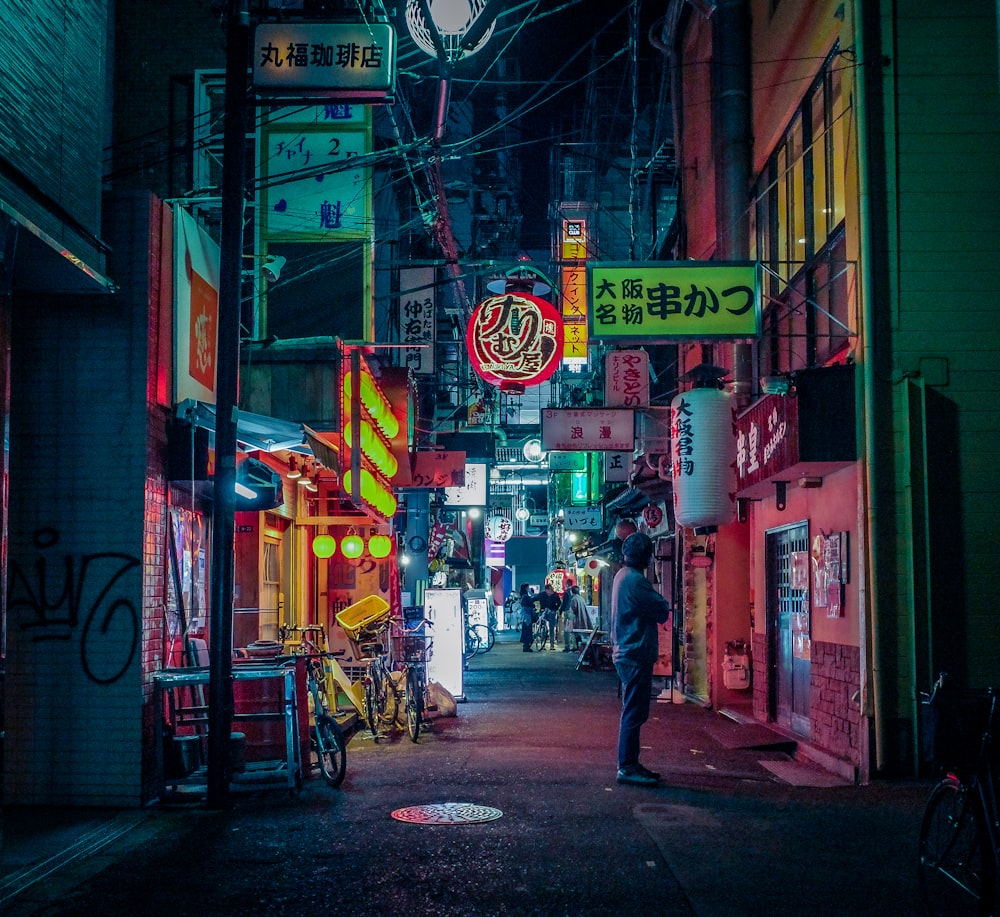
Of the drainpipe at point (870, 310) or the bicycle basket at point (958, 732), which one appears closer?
the bicycle basket at point (958, 732)

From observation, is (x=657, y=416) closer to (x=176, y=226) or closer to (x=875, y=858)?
(x=176, y=226)

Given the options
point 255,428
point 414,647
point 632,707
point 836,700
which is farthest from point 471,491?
point 632,707

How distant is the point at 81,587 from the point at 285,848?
3198mm

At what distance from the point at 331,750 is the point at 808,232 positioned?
8.65m

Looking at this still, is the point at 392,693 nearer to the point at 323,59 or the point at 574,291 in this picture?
the point at 323,59

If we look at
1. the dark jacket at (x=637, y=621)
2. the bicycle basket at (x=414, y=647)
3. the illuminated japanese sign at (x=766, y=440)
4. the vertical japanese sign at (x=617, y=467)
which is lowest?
the bicycle basket at (x=414, y=647)

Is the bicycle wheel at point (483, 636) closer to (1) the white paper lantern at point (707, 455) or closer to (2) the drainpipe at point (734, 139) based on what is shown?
(2) the drainpipe at point (734, 139)

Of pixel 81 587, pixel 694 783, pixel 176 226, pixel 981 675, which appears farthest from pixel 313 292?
pixel 981 675

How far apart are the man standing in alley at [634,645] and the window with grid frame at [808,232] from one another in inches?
133

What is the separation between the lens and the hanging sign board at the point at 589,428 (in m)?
20.3

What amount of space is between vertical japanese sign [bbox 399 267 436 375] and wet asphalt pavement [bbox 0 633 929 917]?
508 inches

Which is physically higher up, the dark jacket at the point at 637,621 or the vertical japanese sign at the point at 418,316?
the vertical japanese sign at the point at 418,316

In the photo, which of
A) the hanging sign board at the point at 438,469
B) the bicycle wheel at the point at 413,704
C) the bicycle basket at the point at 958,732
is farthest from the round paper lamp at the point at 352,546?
the bicycle basket at the point at 958,732

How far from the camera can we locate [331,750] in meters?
10.4
